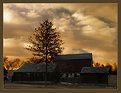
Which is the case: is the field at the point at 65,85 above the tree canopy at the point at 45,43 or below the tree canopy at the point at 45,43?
below

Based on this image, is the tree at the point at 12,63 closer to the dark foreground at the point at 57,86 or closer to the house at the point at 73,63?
the dark foreground at the point at 57,86

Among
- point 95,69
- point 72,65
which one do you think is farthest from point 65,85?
point 95,69

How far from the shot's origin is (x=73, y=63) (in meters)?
2.95

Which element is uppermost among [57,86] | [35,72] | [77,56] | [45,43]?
[45,43]

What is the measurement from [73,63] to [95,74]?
0.66 feet

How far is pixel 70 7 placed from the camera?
295 cm

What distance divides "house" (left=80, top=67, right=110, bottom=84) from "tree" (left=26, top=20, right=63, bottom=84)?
0.89 ft

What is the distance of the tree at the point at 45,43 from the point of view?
2.96 m

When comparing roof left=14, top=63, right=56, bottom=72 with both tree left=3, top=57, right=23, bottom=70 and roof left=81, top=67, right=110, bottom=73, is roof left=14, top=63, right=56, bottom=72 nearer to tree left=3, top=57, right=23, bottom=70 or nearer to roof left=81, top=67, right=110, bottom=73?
tree left=3, top=57, right=23, bottom=70

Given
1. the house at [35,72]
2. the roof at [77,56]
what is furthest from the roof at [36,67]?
the roof at [77,56]

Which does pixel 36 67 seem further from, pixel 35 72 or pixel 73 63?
pixel 73 63

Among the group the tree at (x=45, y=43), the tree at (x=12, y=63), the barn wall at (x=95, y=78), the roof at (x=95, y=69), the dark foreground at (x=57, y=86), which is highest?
the tree at (x=45, y=43)

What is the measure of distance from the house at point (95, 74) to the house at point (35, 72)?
229mm

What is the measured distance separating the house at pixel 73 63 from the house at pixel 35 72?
66 mm
